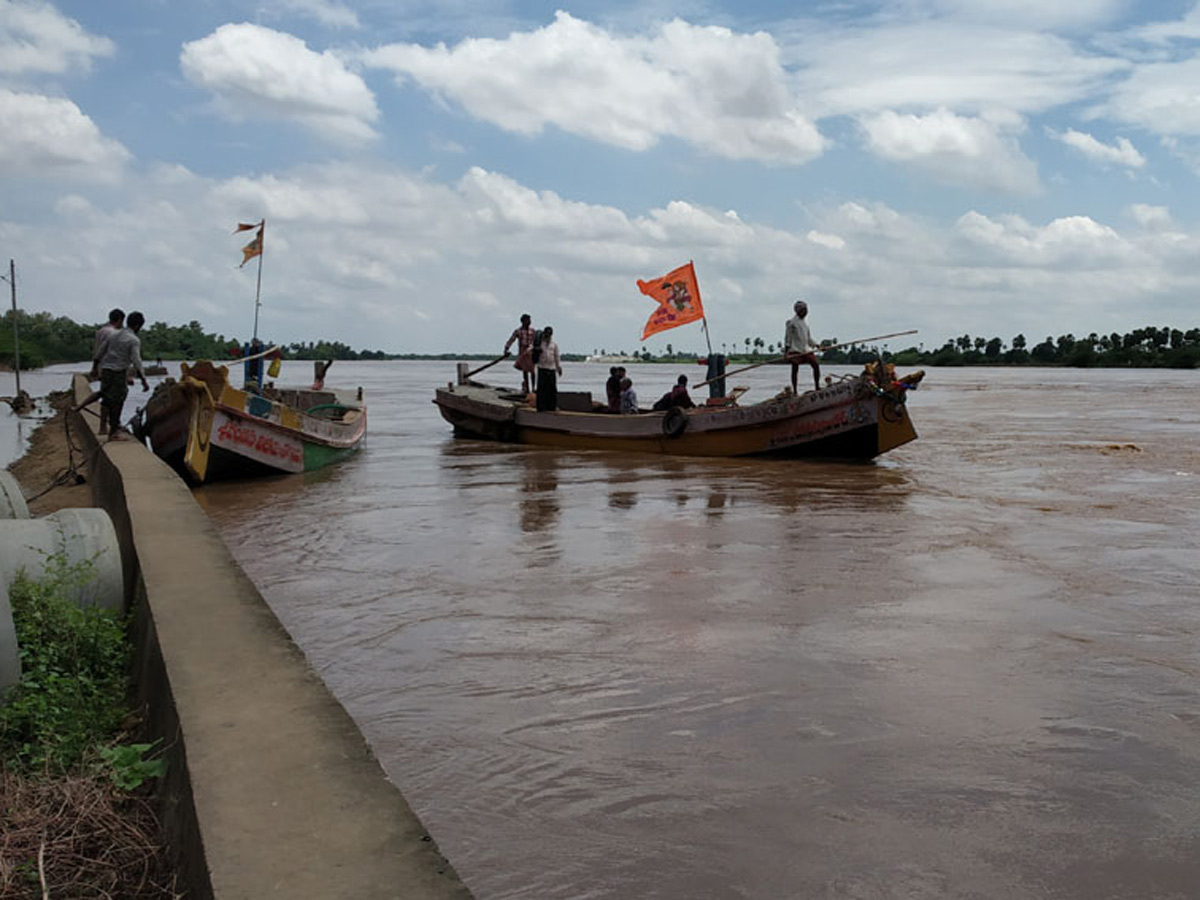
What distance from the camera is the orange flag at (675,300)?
18578 millimetres

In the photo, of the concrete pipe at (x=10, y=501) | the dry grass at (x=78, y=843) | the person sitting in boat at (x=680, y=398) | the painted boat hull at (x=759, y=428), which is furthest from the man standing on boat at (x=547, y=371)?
the dry grass at (x=78, y=843)

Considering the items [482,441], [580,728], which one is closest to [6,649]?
[580,728]

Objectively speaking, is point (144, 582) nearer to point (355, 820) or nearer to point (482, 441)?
point (355, 820)

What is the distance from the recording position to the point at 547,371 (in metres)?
19.5

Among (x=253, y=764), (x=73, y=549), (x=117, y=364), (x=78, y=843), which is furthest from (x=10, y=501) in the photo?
(x=117, y=364)

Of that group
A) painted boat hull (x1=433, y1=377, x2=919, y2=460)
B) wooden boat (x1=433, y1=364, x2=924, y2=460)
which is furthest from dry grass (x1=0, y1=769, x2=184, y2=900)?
painted boat hull (x1=433, y1=377, x2=919, y2=460)

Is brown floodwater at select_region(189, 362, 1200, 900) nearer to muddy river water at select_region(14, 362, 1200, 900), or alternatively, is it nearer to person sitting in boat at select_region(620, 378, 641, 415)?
muddy river water at select_region(14, 362, 1200, 900)

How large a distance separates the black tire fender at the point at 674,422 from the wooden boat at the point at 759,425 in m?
0.02

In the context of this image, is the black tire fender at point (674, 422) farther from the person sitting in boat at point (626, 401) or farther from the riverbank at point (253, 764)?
the riverbank at point (253, 764)

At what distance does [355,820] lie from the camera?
9.24 feet

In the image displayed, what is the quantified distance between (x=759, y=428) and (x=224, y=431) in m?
7.82

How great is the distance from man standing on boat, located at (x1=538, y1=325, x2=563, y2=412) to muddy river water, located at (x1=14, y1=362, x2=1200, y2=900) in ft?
23.3

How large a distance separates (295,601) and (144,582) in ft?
6.88

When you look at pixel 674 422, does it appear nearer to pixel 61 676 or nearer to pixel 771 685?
pixel 771 685
